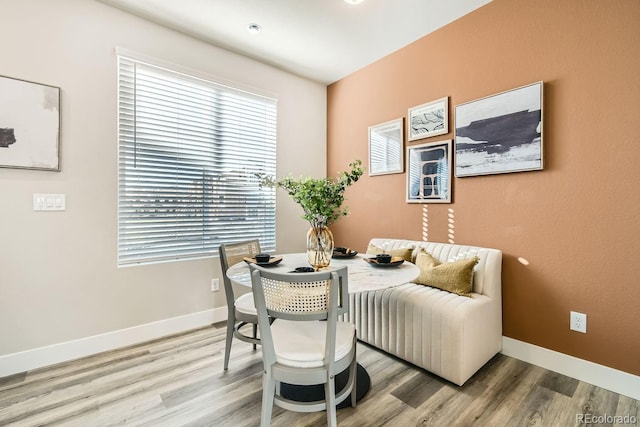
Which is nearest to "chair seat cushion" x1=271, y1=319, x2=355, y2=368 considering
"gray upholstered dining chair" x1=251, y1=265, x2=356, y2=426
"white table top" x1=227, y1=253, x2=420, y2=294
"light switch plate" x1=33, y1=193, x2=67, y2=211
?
"gray upholstered dining chair" x1=251, y1=265, x2=356, y2=426

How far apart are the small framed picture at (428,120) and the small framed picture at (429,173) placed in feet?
0.36

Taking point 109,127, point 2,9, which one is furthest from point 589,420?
point 2,9

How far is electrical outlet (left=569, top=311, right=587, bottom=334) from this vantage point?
6.34 ft

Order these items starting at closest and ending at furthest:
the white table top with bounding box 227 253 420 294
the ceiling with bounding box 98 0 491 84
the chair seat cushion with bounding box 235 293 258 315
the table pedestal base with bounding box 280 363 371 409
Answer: the white table top with bounding box 227 253 420 294, the table pedestal base with bounding box 280 363 371 409, the chair seat cushion with bounding box 235 293 258 315, the ceiling with bounding box 98 0 491 84

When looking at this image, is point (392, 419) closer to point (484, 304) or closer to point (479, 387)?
point (479, 387)

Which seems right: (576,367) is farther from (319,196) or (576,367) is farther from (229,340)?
(229,340)

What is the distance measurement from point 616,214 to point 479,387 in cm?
140

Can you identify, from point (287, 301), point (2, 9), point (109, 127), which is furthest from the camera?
point (109, 127)

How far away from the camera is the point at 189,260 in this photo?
2801 mm

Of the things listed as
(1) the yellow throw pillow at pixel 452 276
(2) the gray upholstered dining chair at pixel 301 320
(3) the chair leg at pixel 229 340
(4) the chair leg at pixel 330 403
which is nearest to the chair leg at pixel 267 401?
(2) the gray upholstered dining chair at pixel 301 320

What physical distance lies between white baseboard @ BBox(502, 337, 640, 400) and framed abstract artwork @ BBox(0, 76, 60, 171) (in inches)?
149

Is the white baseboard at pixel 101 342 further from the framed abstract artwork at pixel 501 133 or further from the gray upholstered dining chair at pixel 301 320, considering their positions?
the framed abstract artwork at pixel 501 133

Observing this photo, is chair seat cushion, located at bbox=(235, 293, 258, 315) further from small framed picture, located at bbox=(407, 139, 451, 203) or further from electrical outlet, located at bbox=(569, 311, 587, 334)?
electrical outlet, located at bbox=(569, 311, 587, 334)

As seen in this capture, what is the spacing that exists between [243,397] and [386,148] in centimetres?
263
